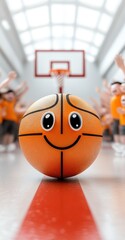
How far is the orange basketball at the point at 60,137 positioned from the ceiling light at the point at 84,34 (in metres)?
14.6

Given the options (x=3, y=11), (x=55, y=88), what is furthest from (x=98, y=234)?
(x=55, y=88)

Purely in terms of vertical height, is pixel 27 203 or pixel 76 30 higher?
pixel 76 30

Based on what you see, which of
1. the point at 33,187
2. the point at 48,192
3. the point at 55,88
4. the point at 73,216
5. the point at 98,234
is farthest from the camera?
the point at 55,88

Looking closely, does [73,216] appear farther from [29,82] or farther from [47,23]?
[29,82]

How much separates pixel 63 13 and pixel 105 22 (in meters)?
1.84

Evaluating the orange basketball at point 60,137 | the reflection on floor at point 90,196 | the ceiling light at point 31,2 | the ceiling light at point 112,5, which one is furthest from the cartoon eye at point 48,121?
the ceiling light at point 31,2

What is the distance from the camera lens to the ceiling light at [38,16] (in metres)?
15.4

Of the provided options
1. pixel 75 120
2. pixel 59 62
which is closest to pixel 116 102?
pixel 59 62

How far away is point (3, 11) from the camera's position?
13773 mm

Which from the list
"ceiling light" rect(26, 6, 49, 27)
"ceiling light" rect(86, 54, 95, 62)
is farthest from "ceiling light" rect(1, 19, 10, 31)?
"ceiling light" rect(86, 54, 95, 62)

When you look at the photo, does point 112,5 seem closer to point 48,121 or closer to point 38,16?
point 38,16

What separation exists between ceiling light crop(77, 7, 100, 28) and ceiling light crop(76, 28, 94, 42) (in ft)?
2.35

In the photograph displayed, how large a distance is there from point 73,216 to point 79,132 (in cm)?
134

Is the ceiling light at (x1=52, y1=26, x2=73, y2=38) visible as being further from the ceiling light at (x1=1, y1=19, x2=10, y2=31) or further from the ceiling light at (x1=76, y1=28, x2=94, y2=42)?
the ceiling light at (x1=1, y1=19, x2=10, y2=31)
